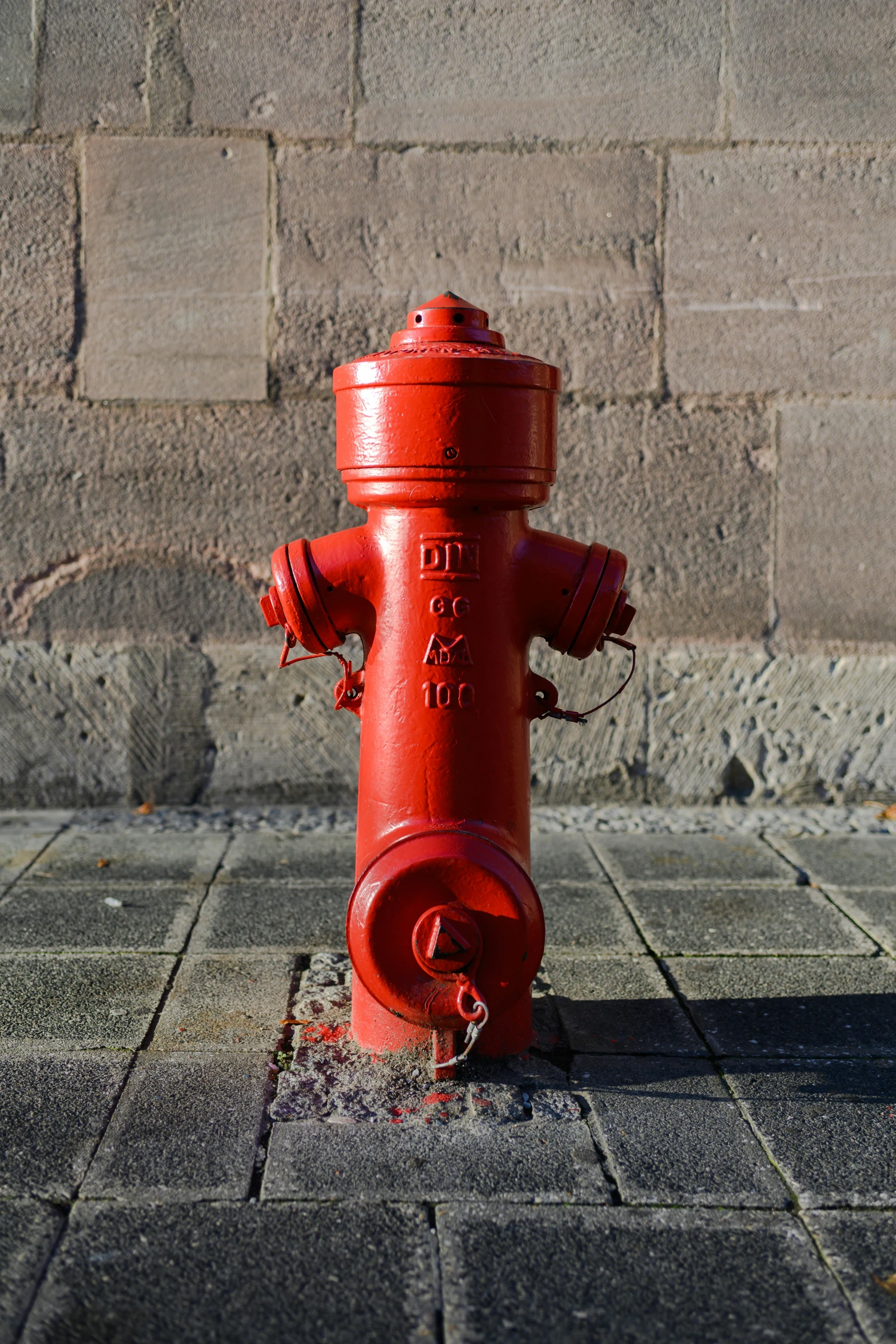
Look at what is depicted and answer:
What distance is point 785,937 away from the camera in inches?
131

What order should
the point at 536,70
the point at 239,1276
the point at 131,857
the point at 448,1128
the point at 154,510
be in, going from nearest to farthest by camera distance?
the point at 239,1276, the point at 448,1128, the point at 131,857, the point at 536,70, the point at 154,510

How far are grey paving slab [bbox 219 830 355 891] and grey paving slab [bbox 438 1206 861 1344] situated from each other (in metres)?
1.78

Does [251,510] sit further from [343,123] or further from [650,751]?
[650,751]

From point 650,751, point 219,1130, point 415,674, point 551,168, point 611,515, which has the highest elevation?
point 551,168

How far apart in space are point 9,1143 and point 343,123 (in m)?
3.54

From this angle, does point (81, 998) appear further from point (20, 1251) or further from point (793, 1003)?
point (793, 1003)

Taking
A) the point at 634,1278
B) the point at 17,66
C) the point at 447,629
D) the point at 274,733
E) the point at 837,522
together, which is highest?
the point at 17,66

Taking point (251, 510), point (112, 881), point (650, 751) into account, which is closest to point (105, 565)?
point (251, 510)

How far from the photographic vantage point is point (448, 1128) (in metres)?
2.35

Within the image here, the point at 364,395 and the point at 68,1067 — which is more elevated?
the point at 364,395

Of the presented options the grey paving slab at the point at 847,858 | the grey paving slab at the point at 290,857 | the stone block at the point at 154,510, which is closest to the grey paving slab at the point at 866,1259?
the grey paving slab at the point at 847,858

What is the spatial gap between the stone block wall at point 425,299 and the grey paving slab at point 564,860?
386mm

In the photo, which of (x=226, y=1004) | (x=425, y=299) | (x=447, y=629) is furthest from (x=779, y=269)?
(x=226, y=1004)

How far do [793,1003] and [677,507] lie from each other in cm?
211
